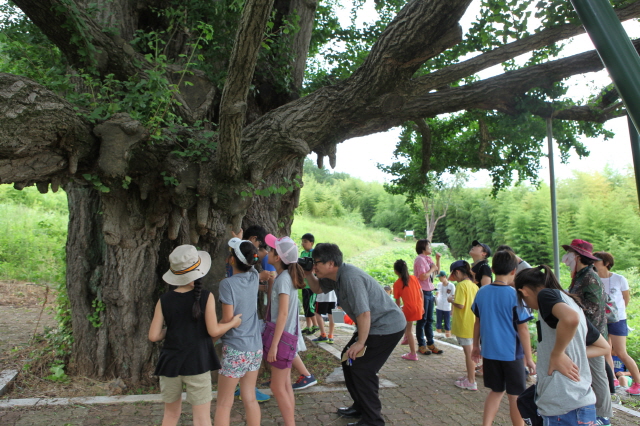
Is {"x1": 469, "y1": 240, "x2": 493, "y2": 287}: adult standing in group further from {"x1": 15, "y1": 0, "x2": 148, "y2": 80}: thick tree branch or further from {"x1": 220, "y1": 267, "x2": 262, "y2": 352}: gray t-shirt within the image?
{"x1": 15, "y1": 0, "x2": 148, "y2": 80}: thick tree branch

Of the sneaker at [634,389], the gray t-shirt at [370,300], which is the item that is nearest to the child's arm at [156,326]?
the gray t-shirt at [370,300]

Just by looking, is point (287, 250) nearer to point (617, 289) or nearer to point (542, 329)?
point (542, 329)

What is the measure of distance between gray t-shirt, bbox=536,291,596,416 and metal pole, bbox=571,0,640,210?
2.19 m

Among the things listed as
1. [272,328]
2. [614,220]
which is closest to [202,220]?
[272,328]

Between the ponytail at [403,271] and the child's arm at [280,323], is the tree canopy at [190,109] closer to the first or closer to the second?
the child's arm at [280,323]

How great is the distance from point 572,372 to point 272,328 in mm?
2471

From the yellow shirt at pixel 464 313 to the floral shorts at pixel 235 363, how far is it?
126 inches

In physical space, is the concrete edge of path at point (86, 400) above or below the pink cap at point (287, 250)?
below

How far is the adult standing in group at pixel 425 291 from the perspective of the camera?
7.28 meters

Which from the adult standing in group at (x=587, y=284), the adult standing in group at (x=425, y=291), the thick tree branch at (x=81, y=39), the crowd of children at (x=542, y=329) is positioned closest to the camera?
the crowd of children at (x=542, y=329)

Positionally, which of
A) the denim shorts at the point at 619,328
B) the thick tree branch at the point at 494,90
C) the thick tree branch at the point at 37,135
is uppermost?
the thick tree branch at the point at 494,90

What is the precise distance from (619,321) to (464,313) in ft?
6.34

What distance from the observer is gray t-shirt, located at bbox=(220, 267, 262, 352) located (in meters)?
3.71

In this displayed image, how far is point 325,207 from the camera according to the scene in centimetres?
5231
